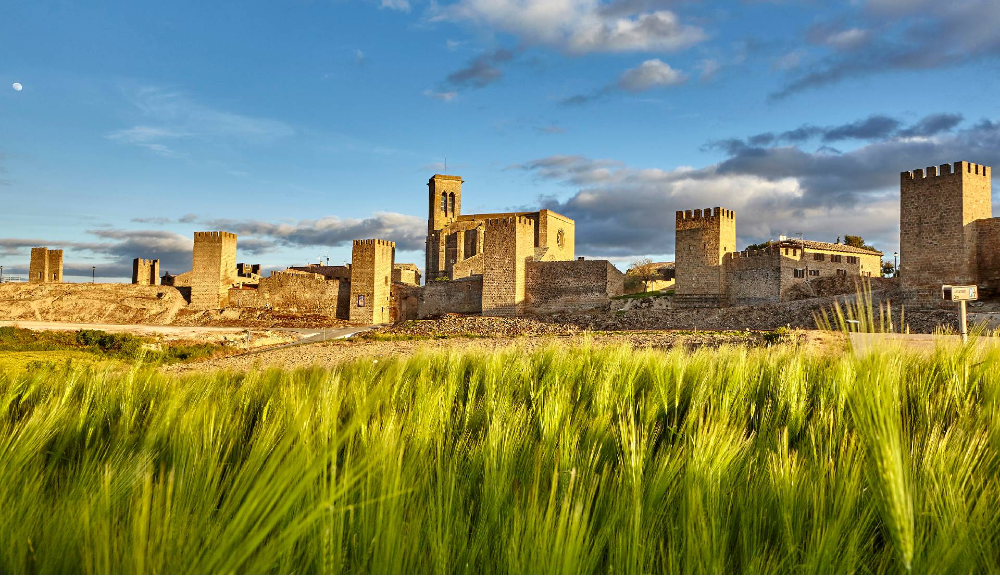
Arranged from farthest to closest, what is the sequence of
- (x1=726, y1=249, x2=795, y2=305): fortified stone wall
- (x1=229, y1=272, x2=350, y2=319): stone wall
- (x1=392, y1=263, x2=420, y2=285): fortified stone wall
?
(x1=392, y1=263, x2=420, y2=285): fortified stone wall, (x1=229, y1=272, x2=350, y2=319): stone wall, (x1=726, y1=249, x2=795, y2=305): fortified stone wall

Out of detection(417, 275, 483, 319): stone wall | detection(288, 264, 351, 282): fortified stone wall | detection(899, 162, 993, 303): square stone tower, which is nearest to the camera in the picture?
detection(899, 162, 993, 303): square stone tower

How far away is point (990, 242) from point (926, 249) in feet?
7.29

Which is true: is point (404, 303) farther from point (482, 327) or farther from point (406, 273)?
point (406, 273)

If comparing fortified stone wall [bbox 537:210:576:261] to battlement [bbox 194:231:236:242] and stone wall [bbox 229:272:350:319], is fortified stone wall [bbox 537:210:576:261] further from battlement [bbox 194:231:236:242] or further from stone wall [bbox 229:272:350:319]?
battlement [bbox 194:231:236:242]

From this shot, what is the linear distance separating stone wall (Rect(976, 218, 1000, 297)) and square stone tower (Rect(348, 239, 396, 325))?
28.3 meters

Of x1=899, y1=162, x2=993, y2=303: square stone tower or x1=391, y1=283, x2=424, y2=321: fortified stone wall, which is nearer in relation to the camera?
x1=899, y1=162, x2=993, y2=303: square stone tower

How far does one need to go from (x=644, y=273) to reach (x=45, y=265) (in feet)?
140

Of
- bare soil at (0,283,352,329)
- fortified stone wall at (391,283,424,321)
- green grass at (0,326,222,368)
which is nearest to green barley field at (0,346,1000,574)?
green grass at (0,326,222,368)

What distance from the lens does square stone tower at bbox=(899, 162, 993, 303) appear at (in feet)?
73.3

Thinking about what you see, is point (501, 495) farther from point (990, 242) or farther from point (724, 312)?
point (990, 242)

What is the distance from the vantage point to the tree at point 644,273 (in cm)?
3878

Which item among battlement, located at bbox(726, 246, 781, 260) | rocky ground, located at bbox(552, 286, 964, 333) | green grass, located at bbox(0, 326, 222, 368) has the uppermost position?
battlement, located at bbox(726, 246, 781, 260)

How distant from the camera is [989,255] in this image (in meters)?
22.8

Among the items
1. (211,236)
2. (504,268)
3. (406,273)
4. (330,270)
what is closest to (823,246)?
(504,268)
